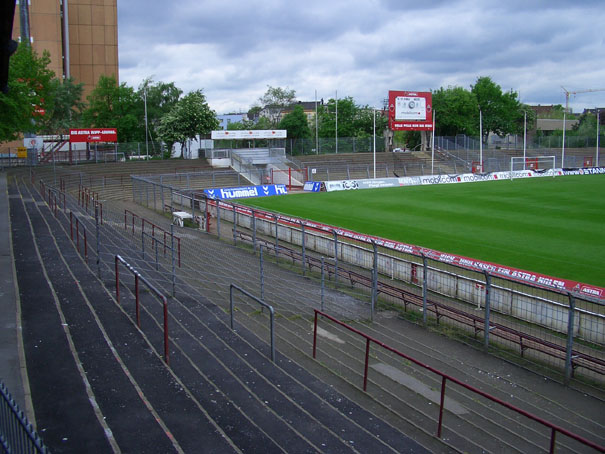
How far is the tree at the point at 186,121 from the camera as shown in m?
59.2

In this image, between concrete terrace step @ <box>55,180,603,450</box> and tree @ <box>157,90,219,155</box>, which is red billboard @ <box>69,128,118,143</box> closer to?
tree @ <box>157,90,219,155</box>

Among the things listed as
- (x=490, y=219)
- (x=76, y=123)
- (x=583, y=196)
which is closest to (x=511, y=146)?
(x=583, y=196)

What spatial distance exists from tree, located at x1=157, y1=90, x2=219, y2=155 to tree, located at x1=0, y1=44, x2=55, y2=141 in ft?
56.3

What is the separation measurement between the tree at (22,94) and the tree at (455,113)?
182 ft

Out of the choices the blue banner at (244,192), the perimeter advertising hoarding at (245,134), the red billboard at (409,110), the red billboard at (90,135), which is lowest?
the blue banner at (244,192)

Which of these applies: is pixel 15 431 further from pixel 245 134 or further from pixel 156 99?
pixel 156 99

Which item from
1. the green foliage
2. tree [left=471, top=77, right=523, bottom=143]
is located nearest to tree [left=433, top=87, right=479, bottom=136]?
tree [left=471, top=77, right=523, bottom=143]

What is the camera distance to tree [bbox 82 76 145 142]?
67125 millimetres

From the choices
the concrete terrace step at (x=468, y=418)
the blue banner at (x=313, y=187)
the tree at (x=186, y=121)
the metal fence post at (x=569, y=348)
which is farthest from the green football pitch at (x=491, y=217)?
the tree at (x=186, y=121)

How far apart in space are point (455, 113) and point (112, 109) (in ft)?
157

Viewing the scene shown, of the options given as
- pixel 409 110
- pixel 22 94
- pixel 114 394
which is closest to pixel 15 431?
pixel 114 394

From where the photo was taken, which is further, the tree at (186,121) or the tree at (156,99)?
the tree at (156,99)

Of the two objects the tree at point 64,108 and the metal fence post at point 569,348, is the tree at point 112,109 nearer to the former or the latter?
the tree at point 64,108

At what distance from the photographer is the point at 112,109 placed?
224ft
